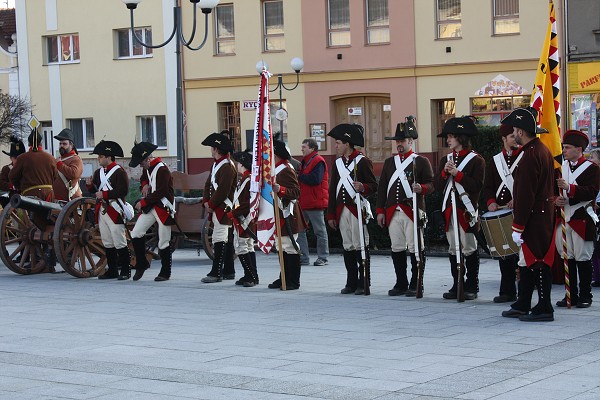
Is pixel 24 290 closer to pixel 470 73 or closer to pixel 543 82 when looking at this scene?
pixel 543 82

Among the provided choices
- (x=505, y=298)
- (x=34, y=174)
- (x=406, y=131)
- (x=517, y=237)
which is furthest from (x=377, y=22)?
(x=517, y=237)

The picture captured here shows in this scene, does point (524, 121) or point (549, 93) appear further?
point (549, 93)

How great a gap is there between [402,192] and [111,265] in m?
4.99

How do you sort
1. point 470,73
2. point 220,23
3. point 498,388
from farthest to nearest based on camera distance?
point 220,23 → point 470,73 → point 498,388

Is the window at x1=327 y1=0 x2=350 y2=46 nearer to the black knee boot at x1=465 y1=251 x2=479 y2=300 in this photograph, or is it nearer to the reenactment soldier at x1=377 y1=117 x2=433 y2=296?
the reenactment soldier at x1=377 y1=117 x2=433 y2=296

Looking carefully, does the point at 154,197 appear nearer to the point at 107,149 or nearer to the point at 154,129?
the point at 107,149

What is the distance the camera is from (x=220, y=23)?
123 ft

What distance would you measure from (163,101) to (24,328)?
26446mm

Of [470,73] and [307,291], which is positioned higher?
[470,73]

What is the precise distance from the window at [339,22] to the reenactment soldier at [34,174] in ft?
61.4

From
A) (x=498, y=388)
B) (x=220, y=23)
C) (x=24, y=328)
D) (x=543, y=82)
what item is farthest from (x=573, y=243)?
(x=220, y=23)

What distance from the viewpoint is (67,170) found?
17.3 metres

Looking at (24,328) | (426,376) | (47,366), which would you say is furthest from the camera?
(24,328)

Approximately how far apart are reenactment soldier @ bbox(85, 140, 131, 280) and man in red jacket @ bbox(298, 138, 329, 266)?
2616 millimetres
